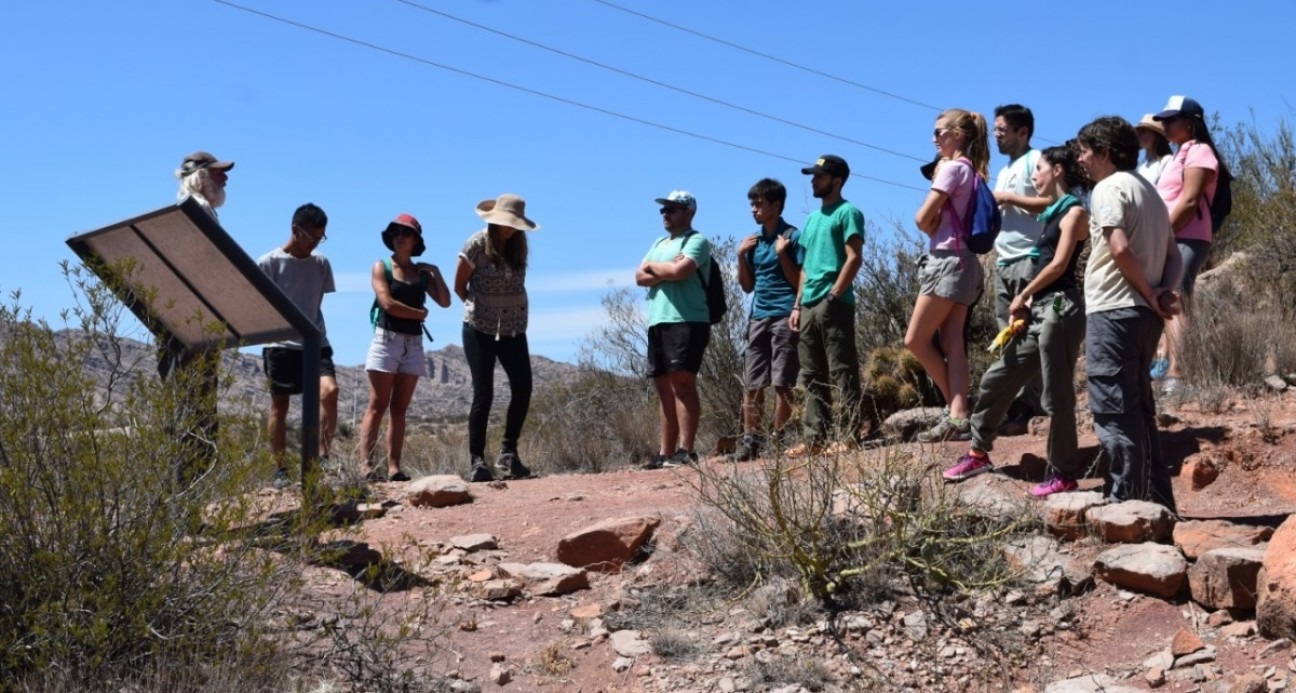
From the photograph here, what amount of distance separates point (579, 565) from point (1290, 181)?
8.82 metres

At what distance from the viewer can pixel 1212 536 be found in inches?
227

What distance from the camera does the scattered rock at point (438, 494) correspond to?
7680mm

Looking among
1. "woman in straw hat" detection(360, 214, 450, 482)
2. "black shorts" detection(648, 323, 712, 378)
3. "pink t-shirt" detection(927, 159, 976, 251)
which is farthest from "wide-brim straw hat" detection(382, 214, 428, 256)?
"pink t-shirt" detection(927, 159, 976, 251)

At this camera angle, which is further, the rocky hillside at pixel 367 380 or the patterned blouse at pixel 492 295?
the patterned blouse at pixel 492 295

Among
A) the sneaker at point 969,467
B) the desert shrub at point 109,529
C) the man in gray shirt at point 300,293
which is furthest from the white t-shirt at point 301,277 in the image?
the sneaker at point 969,467

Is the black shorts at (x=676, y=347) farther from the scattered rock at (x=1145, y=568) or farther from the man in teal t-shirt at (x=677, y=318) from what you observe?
the scattered rock at (x=1145, y=568)

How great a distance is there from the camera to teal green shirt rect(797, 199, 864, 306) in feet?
26.5

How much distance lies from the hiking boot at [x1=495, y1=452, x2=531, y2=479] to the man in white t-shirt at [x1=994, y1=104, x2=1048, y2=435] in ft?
10.2

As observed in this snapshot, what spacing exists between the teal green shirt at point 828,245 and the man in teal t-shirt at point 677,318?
736 millimetres

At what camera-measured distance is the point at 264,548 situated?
5332mm

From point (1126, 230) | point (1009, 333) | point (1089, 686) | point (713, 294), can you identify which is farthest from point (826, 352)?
point (1089, 686)

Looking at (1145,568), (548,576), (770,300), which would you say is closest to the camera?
(1145,568)

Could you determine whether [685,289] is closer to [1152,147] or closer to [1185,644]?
[1152,147]

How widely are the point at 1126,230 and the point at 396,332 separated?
438cm
